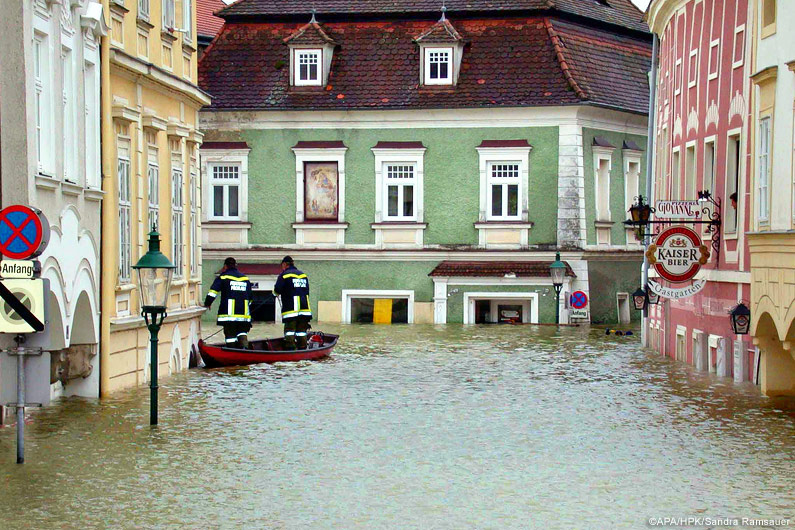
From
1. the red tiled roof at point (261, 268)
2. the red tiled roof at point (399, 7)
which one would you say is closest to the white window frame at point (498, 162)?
the red tiled roof at point (399, 7)

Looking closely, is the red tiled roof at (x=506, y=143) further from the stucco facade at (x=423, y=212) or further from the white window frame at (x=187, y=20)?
the white window frame at (x=187, y=20)

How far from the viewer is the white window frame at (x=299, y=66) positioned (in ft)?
144

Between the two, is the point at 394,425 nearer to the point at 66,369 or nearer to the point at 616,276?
the point at 66,369

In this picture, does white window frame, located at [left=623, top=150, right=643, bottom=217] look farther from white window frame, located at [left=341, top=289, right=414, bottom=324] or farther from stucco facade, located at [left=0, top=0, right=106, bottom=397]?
stucco facade, located at [left=0, top=0, right=106, bottom=397]

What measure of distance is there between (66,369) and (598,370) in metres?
10.6

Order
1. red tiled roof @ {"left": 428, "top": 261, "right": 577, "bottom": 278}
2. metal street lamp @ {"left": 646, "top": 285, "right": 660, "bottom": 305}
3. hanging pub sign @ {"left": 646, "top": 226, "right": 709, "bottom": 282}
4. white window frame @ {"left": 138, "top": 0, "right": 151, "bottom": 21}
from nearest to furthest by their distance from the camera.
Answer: white window frame @ {"left": 138, "top": 0, "right": 151, "bottom": 21}, hanging pub sign @ {"left": 646, "top": 226, "right": 709, "bottom": 282}, metal street lamp @ {"left": 646, "top": 285, "right": 660, "bottom": 305}, red tiled roof @ {"left": 428, "top": 261, "right": 577, "bottom": 278}

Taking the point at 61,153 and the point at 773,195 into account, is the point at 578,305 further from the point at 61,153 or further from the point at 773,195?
the point at 61,153

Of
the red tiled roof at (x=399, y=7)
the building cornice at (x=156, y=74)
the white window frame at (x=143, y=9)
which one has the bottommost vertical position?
the building cornice at (x=156, y=74)

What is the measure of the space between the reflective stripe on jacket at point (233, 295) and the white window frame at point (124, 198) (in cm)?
417

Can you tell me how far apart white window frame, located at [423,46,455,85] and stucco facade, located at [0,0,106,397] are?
21743mm

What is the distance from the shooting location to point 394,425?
19.4 meters

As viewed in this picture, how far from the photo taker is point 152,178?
26406 mm

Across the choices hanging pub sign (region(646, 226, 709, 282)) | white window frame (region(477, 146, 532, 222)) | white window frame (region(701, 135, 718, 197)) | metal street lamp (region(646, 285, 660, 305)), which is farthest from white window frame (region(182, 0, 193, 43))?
white window frame (region(477, 146, 532, 222))

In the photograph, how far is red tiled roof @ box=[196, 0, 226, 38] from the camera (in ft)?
178
